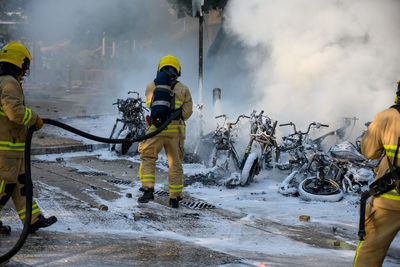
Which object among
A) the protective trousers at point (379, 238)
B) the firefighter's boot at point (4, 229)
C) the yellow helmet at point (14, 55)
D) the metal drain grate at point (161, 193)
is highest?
the yellow helmet at point (14, 55)

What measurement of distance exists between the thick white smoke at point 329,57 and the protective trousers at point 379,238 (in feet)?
28.8

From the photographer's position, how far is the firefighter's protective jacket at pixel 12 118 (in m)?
4.50

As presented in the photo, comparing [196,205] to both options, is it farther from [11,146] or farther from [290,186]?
[11,146]

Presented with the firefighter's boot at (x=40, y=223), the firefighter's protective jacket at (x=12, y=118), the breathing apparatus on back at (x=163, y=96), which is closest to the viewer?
the firefighter's protective jacket at (x=12, y=118)

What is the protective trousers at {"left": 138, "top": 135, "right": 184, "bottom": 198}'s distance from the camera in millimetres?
6473

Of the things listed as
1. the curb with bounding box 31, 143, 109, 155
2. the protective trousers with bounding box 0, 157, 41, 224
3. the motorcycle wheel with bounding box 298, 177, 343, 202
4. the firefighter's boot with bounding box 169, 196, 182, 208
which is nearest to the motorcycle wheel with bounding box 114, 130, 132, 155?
the curb with bounding box 31, 143, 109, 155

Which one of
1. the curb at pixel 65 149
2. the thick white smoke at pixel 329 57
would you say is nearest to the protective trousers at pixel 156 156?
the curb at pixel 65 149

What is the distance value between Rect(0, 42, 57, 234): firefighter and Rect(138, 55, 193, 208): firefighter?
1811mm

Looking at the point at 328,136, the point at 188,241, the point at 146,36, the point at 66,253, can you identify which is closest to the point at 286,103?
the point at 328,136

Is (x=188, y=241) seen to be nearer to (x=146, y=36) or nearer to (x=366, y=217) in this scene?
(x=366, y=217)

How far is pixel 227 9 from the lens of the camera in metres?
18.4

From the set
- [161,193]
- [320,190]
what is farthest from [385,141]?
[161,193]

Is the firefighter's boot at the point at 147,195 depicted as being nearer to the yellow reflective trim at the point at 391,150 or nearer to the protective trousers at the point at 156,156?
the protective trousers at the point at 156,156

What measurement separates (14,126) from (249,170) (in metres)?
4.19
